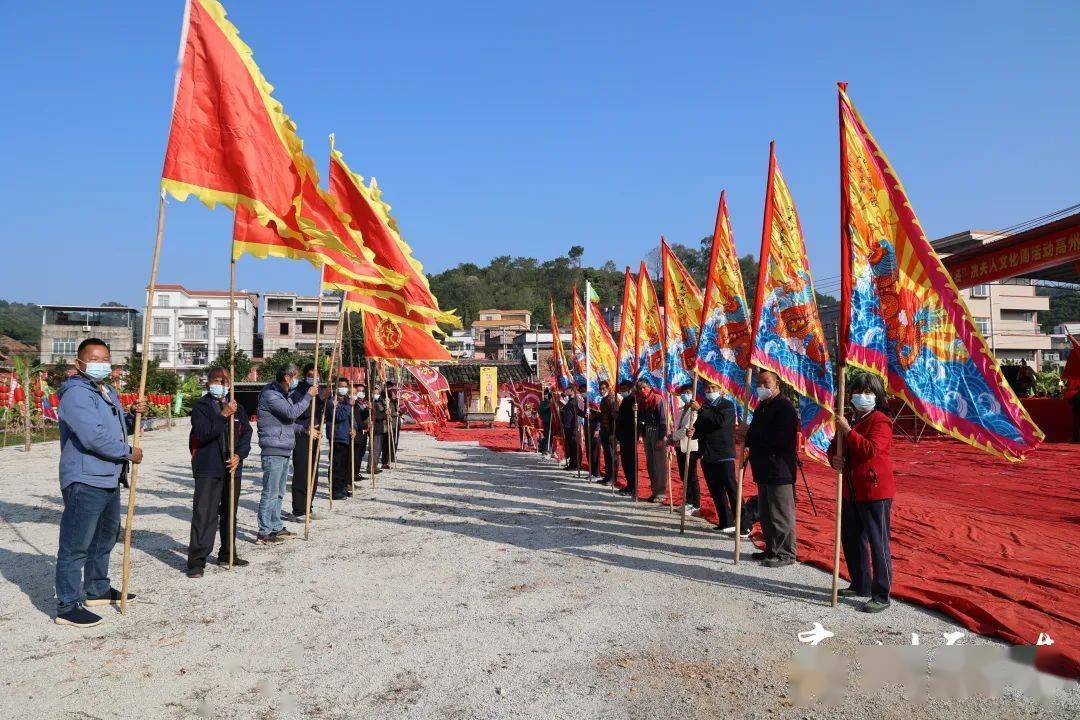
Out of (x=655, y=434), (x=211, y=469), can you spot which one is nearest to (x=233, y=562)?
(x=211, y=469)

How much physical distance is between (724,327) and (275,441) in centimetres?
580

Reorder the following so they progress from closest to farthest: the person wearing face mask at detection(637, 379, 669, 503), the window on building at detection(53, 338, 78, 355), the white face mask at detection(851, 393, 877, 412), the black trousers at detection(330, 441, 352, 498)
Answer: the white face mask at detection(851, 393, 877, 412) < the person wearing face mask at detection(637, 379, 669, 503) < the black trousers at detection(330, 441, 352, 498) < the window on building at detection(53, 338, 78, 355)

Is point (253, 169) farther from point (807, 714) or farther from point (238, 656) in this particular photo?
point (807, 714)

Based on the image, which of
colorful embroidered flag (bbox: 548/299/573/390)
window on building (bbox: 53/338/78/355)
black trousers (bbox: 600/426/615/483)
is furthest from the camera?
window on building (bbox: 53/338/78/355)

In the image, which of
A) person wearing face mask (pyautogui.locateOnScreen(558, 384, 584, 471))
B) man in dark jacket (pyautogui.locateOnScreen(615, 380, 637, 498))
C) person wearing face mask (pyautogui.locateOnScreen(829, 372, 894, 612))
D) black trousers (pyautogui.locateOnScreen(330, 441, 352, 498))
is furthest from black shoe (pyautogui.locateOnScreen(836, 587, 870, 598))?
person wearing face mask (pyautogui.locateOnScreen(558, 384, 584, 471))

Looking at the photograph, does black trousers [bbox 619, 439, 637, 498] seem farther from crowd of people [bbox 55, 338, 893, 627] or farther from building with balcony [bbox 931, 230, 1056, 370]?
building with balcony [bbox 931, 230, 1056, 370]

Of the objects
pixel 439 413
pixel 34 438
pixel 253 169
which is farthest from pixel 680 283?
pixel 34 438

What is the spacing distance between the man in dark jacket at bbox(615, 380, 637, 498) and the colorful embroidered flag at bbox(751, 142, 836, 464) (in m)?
4.79

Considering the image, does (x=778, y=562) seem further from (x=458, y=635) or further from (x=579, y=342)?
(x=579, y=342)

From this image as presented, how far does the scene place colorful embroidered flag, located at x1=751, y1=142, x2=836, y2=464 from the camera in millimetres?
7359

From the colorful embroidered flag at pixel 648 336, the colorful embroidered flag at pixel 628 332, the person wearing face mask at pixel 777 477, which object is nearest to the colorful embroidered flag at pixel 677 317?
the colorful embroidered flag at pixel 648 336

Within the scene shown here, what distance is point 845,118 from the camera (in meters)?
6.82

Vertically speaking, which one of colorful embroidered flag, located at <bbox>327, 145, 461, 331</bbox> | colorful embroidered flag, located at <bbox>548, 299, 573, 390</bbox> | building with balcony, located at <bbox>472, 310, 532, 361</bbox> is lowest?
colorful embroidered flag, located at <bbox>548, 299, 573, 390</bbox>

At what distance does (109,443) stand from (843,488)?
619 centimetres
